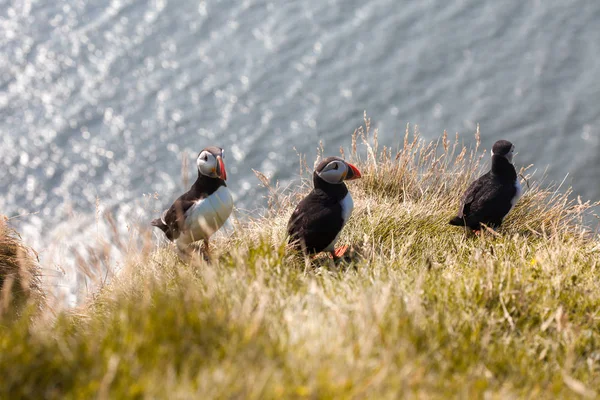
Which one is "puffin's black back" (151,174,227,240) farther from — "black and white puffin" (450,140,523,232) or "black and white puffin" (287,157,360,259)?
"black and white puffin" (450,140,523,232)

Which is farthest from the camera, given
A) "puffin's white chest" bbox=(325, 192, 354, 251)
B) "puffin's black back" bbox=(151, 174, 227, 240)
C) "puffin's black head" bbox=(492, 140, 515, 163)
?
"puffin's black head" bbox=(492, 140, 515, 163)

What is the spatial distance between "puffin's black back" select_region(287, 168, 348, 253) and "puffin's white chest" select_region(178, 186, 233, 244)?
22.3 inches

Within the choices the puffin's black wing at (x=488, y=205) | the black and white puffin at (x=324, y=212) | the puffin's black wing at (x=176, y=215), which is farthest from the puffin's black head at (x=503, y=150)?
the puffin's black wing at (x=176, y=215)

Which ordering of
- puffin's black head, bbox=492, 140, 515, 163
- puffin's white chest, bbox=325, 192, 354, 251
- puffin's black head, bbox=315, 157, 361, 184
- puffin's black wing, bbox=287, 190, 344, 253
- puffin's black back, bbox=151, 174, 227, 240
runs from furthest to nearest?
puffin's black head, bbox=492, 140, 515, 163 < puffin's black back, bbox=151, 174, 227, 240 < puffin's black head, bbox=315, 157, 361, 184 < puffin's white chest, bbox=325, 192, 354, 251 < puffin's black wing, bbox=287, 190, 344, 253

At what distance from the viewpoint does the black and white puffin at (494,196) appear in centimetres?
576

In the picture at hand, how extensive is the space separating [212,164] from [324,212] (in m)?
1.01

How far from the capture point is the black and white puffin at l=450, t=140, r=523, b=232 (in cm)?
576

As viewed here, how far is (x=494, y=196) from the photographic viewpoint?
19.0 feet

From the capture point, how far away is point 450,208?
6.57 m

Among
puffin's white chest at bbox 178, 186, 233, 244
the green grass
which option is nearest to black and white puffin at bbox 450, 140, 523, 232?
the green grass

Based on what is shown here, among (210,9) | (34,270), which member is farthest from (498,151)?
(210,9)

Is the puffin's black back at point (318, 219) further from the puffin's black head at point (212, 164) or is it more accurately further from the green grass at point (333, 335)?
the puffin's black head at point (212, 164)

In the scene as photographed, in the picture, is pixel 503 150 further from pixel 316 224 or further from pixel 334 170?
pixel 316 224

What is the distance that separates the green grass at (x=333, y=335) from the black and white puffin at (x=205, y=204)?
50 centimetres
